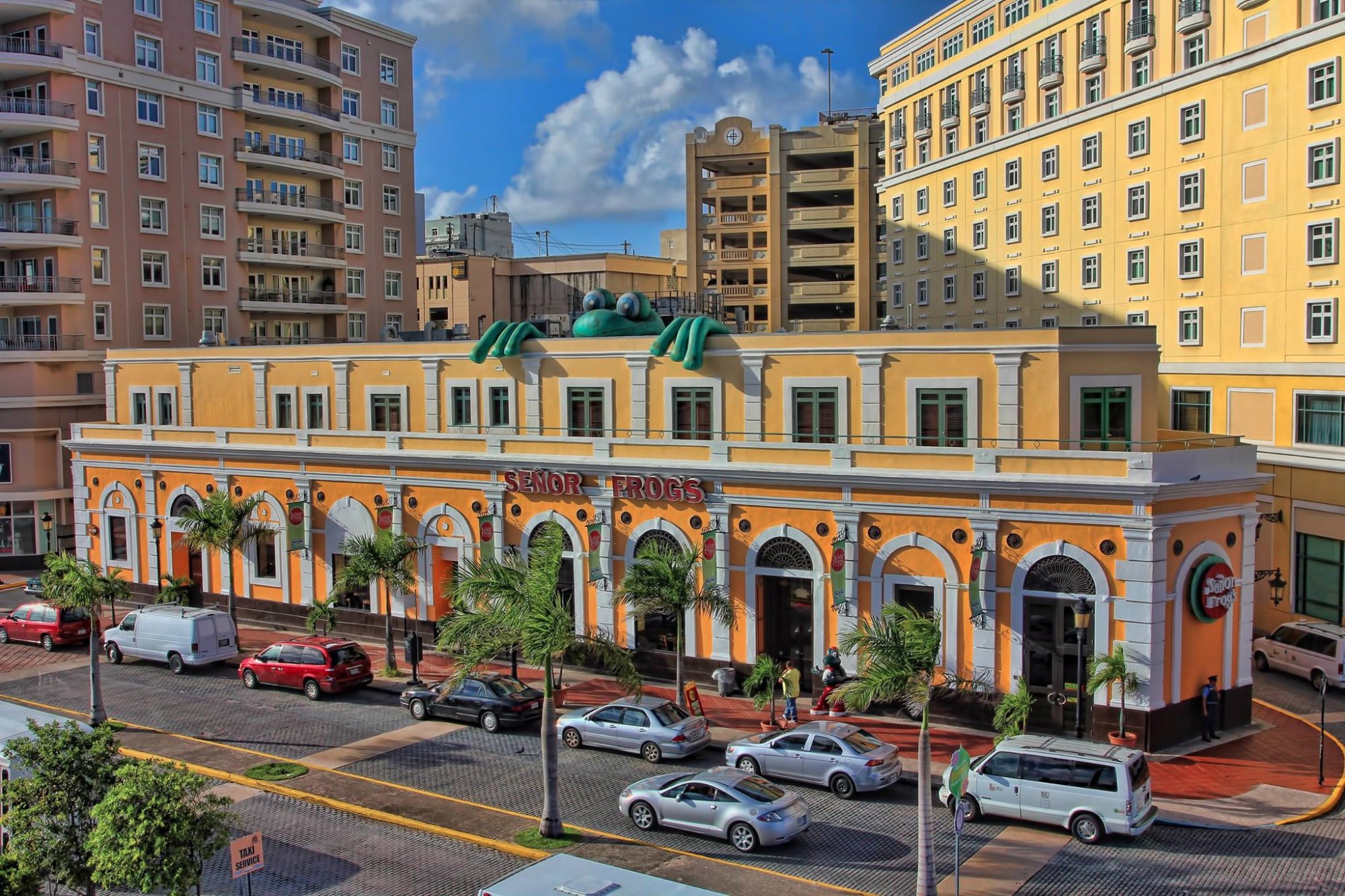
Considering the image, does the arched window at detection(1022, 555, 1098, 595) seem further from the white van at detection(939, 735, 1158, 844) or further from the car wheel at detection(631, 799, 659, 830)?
the car wheel at detection(631, 799, 659, 830)

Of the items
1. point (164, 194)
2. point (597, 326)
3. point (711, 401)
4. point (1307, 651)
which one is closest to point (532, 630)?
point (711, 401)

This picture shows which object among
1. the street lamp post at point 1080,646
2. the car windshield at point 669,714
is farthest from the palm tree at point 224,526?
the street lamp post at point 1080,646

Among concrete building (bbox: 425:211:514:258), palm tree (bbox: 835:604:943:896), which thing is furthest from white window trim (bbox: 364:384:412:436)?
concrete building (bbox: 425:211:514:258)

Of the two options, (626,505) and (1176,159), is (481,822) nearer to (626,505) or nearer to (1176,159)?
(626,505)

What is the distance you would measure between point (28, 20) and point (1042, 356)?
51.3 meters

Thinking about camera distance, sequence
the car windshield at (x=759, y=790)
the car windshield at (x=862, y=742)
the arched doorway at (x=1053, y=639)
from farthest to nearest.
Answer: the arched doorway at (x=1053, y=639), the car windshield at (x=862, y=742), the car windshield at (x=759, y=790)

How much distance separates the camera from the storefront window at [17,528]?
57.0 metres

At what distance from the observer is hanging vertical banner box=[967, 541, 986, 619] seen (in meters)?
30.5

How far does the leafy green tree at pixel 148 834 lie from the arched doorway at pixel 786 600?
1998cm

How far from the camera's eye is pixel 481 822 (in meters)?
24.9

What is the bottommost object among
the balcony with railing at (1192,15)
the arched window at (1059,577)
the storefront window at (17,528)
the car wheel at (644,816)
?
the car wheel at (644,816)

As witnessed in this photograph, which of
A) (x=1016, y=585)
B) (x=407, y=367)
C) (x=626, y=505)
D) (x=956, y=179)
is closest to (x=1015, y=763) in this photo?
(x=1016, y=585)

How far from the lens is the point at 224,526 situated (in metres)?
42.8

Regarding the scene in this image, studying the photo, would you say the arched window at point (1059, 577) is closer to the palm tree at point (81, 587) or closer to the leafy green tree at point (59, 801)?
the leafy green tree at point (59, 801)
